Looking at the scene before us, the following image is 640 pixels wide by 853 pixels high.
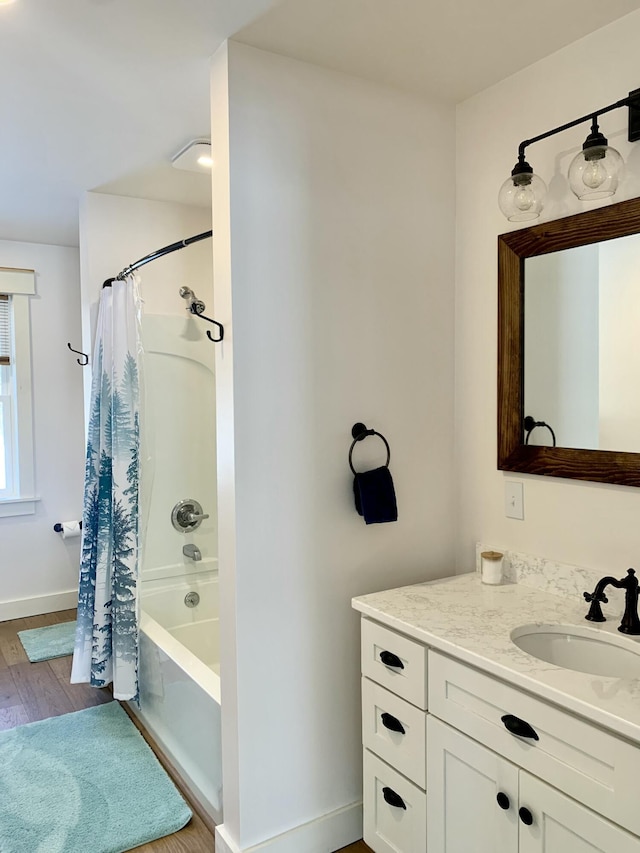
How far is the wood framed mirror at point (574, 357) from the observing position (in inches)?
67.7

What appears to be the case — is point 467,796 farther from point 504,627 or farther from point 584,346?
point 584,346

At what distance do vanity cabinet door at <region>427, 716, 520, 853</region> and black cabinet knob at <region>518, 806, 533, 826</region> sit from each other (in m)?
0.02

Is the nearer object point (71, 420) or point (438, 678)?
point (438, 678)

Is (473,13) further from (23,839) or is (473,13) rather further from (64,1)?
(23,839)

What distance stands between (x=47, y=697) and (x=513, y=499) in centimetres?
250

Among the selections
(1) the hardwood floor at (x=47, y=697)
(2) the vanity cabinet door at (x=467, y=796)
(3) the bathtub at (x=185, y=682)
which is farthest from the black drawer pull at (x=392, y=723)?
(1) the hardwood floor at (x=47, y=697)

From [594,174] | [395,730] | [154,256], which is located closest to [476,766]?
[395,730]

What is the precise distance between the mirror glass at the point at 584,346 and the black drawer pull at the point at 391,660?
78cm

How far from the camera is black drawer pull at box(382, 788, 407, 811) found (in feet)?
5.88

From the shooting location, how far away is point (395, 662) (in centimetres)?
179

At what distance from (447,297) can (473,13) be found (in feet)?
2.82

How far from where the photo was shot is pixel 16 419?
4223 mm

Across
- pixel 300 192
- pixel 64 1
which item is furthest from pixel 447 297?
pixel 64 1

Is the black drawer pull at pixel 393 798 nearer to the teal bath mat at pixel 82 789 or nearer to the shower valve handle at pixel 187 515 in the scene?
the teal bath mat at pixel 82 789
